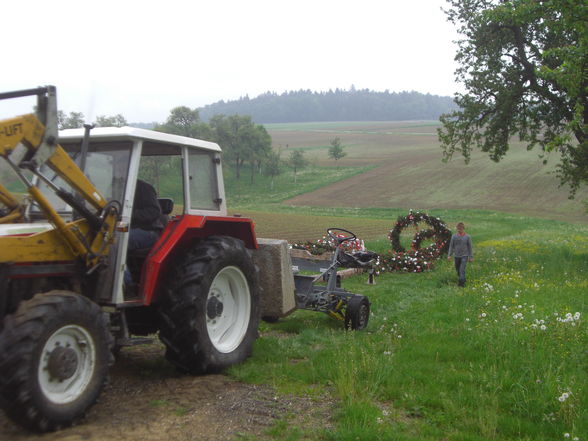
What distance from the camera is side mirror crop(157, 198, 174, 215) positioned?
237 inches

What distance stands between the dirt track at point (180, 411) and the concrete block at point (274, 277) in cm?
171

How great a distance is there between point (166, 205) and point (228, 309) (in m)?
1.31

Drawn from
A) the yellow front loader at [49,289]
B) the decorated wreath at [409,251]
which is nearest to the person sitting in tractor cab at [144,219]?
the yellow front loader at [49,289]

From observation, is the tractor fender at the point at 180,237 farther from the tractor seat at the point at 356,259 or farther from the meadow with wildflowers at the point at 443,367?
the tractor seat at the point at 356,259

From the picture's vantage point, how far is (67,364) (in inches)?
158

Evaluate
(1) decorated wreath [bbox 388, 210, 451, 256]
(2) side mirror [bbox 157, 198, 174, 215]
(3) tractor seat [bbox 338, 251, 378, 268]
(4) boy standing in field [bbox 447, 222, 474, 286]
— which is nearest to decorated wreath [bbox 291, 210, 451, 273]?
(1) decorated wreath [bbox 388, 210, 451, 256]

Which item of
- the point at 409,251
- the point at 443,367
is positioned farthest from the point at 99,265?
the point at 409,251

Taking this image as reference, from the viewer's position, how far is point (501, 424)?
14.3 ft

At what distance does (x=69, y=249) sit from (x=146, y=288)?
2.58ft

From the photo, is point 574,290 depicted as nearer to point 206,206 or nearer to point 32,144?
point 206,206

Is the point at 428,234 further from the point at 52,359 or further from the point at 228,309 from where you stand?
the point at 52,359

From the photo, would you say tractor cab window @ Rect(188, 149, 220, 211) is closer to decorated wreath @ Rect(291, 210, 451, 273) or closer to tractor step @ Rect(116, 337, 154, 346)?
tractor step @ Rect(116, 337, 154, 346)

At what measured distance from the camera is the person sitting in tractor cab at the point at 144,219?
539 centimetres

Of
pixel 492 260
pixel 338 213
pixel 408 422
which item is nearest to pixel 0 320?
pixel 408 422
